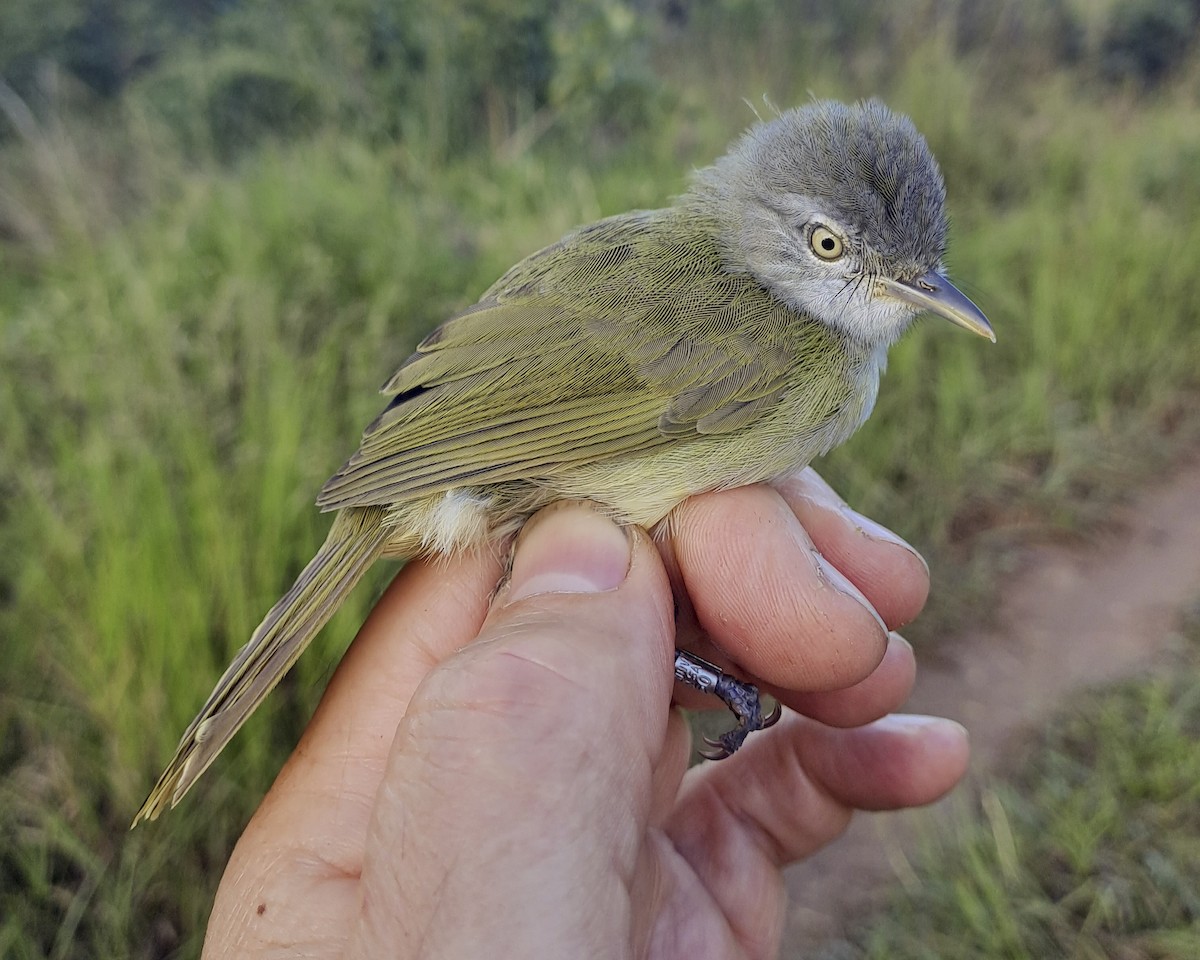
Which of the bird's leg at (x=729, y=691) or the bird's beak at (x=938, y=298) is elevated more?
the bird's beak at (x=938, y=298)

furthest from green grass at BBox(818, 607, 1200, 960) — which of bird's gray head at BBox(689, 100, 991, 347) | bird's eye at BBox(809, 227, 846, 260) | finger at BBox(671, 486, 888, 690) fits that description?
bird's eye at BBox(809, 227, 846, 260)

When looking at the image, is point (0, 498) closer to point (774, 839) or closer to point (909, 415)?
point (774, 839)

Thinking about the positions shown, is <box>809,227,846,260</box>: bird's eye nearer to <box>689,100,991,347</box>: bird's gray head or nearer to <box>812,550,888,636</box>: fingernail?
<box>689,100,991,347</box>: bird's gray head

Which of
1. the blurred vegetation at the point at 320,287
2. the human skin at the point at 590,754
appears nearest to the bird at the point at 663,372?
the human skin at the point at 590,754

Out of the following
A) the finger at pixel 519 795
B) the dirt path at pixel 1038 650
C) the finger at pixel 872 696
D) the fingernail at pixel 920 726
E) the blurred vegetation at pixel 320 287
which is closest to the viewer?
the finger at pixel 519 795

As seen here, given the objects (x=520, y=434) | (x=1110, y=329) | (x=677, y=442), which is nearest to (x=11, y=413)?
(x=520, y=434)

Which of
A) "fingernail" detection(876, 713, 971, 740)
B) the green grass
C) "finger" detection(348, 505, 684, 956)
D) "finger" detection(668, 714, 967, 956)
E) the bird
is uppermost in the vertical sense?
the bird

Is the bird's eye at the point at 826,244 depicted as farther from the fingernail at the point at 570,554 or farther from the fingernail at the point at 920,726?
the fingernail at the point at 920,726
